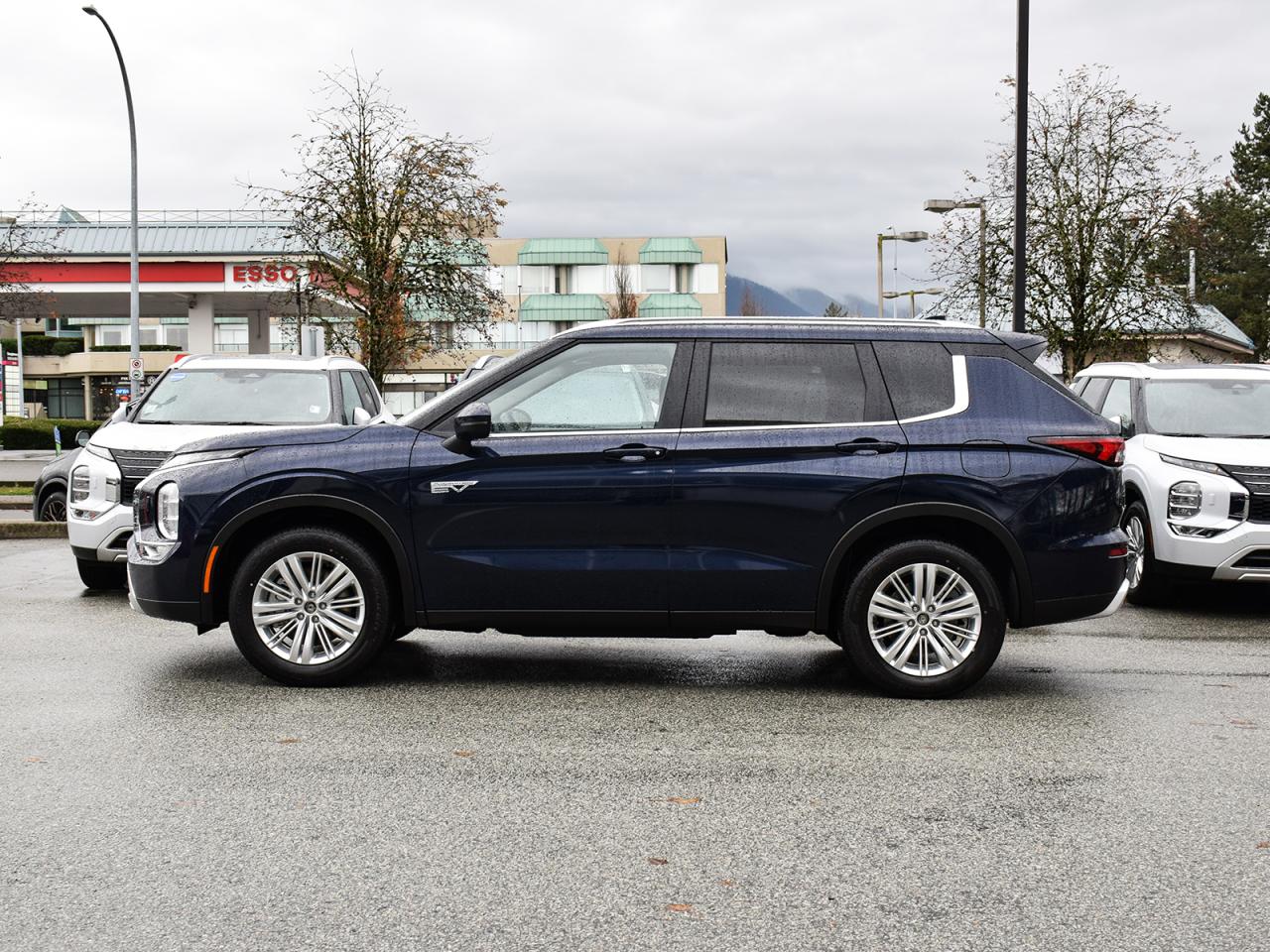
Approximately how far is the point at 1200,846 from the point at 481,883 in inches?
93.3

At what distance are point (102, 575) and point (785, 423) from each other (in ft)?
21.9

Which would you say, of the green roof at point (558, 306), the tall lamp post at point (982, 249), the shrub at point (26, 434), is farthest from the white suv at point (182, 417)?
the green roof at point (558, 306)

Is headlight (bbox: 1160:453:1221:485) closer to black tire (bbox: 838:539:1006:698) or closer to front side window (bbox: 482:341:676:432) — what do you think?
black tire (bbox: 838:539:1006:698)

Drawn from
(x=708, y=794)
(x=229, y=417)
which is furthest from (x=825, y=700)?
(x=229, y=417)

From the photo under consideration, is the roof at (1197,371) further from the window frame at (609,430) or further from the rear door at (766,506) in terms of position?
the window frame at (609,430)

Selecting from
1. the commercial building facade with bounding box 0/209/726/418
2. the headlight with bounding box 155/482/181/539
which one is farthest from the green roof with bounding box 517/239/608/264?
the headlight with bounding box 155/482/181/539

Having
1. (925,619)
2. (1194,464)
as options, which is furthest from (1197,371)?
(925,619)

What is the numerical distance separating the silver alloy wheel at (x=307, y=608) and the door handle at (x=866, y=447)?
2.54 meters

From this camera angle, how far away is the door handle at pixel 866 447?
22.1 ft

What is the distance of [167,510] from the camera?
7043 millimetres

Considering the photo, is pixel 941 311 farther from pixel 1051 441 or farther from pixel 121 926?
pixel 121 926

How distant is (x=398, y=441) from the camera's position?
6.88 meters

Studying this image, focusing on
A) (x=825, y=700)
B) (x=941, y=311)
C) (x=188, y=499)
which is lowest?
(x=825, y=700)

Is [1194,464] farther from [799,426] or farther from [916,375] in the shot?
[799,426]
